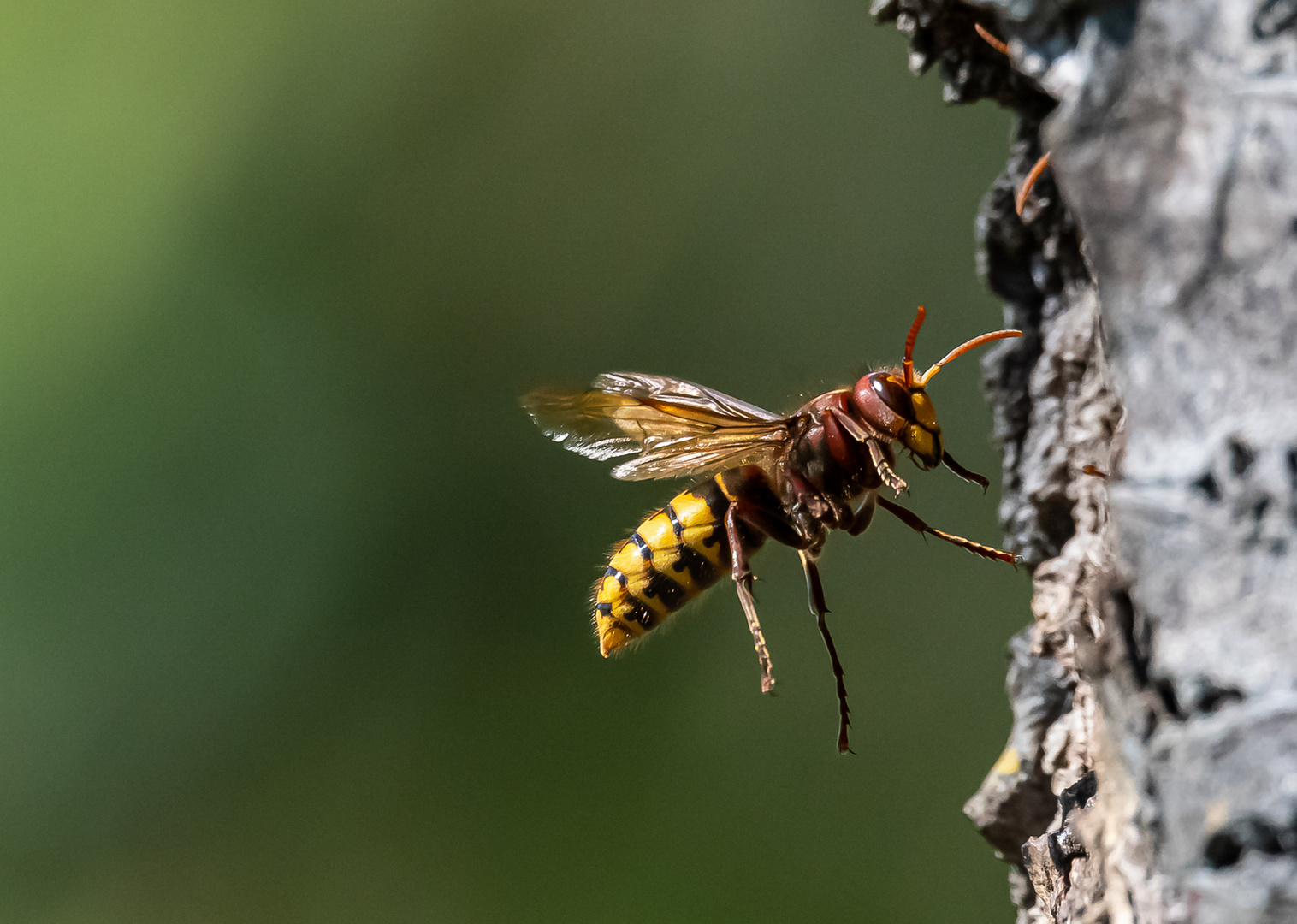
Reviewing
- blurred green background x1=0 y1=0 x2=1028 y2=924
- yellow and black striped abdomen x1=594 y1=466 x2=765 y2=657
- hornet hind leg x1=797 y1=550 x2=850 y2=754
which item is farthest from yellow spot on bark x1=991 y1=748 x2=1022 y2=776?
blurred green background x1=0 y1=0 x2=1028 y2=924

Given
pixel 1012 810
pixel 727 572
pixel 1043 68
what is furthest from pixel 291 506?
pixel 1043 68

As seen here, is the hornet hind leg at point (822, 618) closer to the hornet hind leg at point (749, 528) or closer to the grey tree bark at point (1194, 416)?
the hornet hind leg at point (749, 528)

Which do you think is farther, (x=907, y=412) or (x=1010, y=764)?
(x=907, y=412)

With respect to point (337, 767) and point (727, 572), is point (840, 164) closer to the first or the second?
point (727, 572)

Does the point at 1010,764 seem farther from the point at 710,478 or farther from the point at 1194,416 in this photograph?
the point at 710,478

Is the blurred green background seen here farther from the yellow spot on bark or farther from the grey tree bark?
the grey tree bark

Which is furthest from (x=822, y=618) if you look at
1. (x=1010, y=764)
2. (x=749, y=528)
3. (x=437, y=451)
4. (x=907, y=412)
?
(x=437, y=451)
